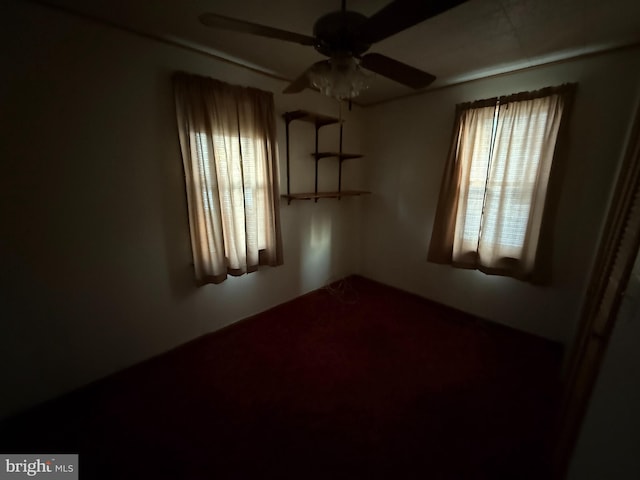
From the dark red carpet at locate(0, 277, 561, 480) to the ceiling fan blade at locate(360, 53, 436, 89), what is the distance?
190 centimetres

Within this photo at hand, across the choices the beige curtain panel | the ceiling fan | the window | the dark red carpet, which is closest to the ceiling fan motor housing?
the ceiling fan

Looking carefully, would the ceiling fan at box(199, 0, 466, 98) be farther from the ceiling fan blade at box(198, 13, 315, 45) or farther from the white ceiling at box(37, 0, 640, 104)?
the white ceiling at box(37, 0, 640, 104)

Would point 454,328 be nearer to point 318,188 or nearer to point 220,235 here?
point 318,188

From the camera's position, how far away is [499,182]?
2164 mm

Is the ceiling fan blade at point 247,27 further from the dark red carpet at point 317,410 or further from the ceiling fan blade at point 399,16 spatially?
the dark red carpet at point 317,410

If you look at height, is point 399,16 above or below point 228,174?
above

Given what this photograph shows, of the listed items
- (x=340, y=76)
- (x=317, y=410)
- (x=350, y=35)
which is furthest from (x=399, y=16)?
(x=317, y=410)

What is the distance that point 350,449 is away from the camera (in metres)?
1.30

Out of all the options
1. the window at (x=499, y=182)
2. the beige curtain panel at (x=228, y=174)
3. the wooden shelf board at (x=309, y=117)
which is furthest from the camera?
the wooden shelf board at (x=309, y=117)

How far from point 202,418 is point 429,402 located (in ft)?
4.61

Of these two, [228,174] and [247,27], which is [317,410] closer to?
[228,174]

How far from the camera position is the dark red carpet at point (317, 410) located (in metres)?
1.24

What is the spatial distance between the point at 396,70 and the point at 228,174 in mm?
1387

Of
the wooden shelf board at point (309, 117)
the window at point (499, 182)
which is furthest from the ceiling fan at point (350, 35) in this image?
the window at point (499, 182)
